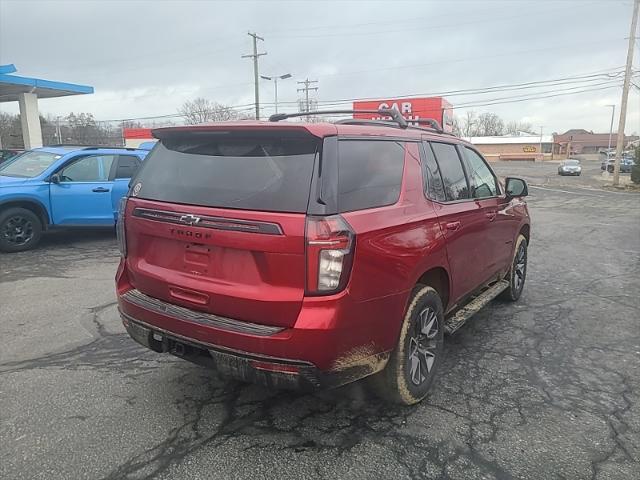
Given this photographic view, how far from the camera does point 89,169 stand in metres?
8.73

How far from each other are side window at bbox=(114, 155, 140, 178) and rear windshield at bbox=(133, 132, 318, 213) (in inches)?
248

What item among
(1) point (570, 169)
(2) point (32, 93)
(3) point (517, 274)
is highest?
(2) point (32, 93)

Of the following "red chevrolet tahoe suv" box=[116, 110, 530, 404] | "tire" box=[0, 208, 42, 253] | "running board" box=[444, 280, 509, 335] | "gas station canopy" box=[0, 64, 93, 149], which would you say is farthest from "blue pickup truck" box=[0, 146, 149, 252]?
"gas station canopy" box=[0, 64, 93, 149]

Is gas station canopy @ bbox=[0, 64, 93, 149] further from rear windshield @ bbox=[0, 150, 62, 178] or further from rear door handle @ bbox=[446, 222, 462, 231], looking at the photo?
rear door handle @ bbox=[446, 222, 462, 231]

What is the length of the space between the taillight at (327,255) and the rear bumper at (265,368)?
420 mm

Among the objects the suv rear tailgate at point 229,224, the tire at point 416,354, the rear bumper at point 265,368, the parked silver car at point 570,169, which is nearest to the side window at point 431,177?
the tire at point 416,354

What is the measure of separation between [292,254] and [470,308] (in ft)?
7.42

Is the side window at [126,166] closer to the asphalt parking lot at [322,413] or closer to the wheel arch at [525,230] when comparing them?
the asphalt parking lot at [322,413]

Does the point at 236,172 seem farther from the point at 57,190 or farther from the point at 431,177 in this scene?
the point at 57,190

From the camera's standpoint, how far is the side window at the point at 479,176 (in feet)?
14.6

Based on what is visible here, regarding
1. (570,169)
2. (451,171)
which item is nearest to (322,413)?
(451,171)

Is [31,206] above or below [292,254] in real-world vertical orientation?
below

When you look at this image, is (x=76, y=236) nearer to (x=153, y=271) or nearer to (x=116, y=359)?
(x=116, y=359)

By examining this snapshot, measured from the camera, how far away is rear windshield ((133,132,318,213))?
2.73 meters
